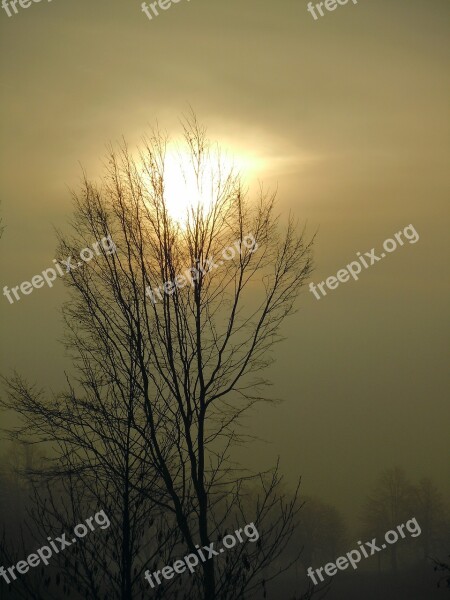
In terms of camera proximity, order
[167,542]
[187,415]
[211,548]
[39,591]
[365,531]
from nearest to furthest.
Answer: [39,591] < [167,542] < [211,548] < [187,415] < [365,531]

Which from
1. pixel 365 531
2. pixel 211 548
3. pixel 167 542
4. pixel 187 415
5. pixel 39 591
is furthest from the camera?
pixel 365 531

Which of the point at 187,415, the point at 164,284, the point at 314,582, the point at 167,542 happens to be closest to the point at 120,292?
the point at 164,284

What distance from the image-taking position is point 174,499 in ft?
24.2

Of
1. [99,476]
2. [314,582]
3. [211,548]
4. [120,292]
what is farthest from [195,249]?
[314,582]

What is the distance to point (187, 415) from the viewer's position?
25.6ft

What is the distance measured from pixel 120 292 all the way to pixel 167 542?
9.45 ft

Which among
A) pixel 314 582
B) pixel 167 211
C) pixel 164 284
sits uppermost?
pixel 167 211

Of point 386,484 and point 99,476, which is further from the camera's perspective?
point 386,484

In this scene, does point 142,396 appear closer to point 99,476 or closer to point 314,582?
point 99,476

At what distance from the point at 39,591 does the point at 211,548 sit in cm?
197

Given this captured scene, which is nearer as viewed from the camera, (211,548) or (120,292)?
(211,548)

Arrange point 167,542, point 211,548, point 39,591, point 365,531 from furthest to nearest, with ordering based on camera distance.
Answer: point 365,531 → point 211,548 → point 167,542 → point 39,591

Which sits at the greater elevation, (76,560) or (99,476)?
(99,476)

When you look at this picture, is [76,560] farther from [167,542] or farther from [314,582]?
[314,582]
